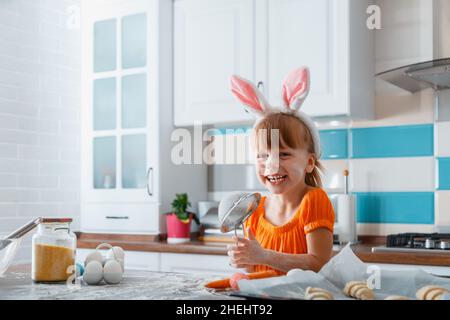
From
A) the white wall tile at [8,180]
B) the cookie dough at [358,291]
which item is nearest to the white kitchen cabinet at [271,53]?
the white wall tile at [8,180]

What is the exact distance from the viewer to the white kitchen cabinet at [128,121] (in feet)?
10.7

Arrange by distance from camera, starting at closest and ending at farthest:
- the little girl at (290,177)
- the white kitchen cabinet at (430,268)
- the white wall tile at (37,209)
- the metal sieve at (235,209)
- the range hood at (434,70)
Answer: the metal sieve at (235,209)
the little girl at (290,177)
the white kitchen cabinet at (430,268)
the range hood at (434,70)
the white wall tile at (37,209)

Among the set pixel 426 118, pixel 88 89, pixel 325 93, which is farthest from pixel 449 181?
pixel 88 89

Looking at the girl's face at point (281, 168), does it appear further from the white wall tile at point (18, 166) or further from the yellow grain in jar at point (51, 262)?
the white wall tile at point (18, 166)

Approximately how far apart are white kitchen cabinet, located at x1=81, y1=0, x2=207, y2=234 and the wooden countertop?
0.18 feet

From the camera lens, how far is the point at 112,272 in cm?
152

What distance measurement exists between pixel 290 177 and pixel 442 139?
1494 mm

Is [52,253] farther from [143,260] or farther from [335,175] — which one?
[335,175]

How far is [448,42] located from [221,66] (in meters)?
1.07

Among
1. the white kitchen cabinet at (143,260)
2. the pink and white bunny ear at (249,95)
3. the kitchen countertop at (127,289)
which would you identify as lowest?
the white kitchen cabinet at (143,260)

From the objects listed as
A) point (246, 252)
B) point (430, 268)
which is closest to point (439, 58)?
point (430, 268)

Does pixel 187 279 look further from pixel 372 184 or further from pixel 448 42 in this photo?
pixel 448 42

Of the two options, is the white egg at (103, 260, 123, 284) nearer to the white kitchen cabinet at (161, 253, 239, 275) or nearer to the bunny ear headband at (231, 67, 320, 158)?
the bunny ear headband at (231, 67, 320, 158)

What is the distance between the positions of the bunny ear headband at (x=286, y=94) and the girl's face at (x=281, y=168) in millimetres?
107
